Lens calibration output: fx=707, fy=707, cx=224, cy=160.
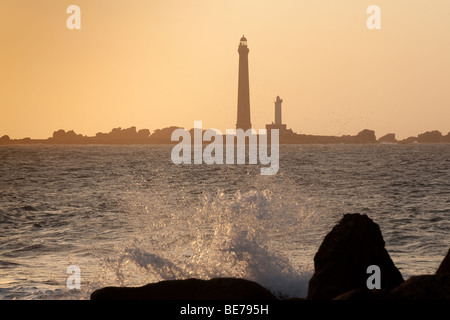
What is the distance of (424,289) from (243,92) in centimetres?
12250

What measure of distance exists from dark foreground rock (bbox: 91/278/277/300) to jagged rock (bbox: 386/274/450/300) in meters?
1.40

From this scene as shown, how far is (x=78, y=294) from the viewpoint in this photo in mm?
10820

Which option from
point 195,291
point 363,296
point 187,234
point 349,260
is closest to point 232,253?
point 349,260

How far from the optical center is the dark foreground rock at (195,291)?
7.15 meters

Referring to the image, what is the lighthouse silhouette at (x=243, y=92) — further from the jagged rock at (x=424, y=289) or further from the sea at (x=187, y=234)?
the jagged rock at (x=424, y=289)

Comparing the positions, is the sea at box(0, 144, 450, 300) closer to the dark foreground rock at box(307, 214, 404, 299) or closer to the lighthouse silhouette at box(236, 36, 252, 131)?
the dark foreground rock at box(307, 214, 404, 299)

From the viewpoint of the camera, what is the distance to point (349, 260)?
8.05 metres

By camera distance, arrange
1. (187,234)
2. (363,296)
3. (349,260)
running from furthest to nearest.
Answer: (187,234) < (349,260) < (363,296)

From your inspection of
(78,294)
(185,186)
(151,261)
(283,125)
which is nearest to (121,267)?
(151,261)

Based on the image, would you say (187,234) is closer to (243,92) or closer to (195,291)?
(195,291)

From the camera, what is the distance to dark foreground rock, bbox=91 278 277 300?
7.15 meters

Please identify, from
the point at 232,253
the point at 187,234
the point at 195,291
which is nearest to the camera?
the point at 195,291
